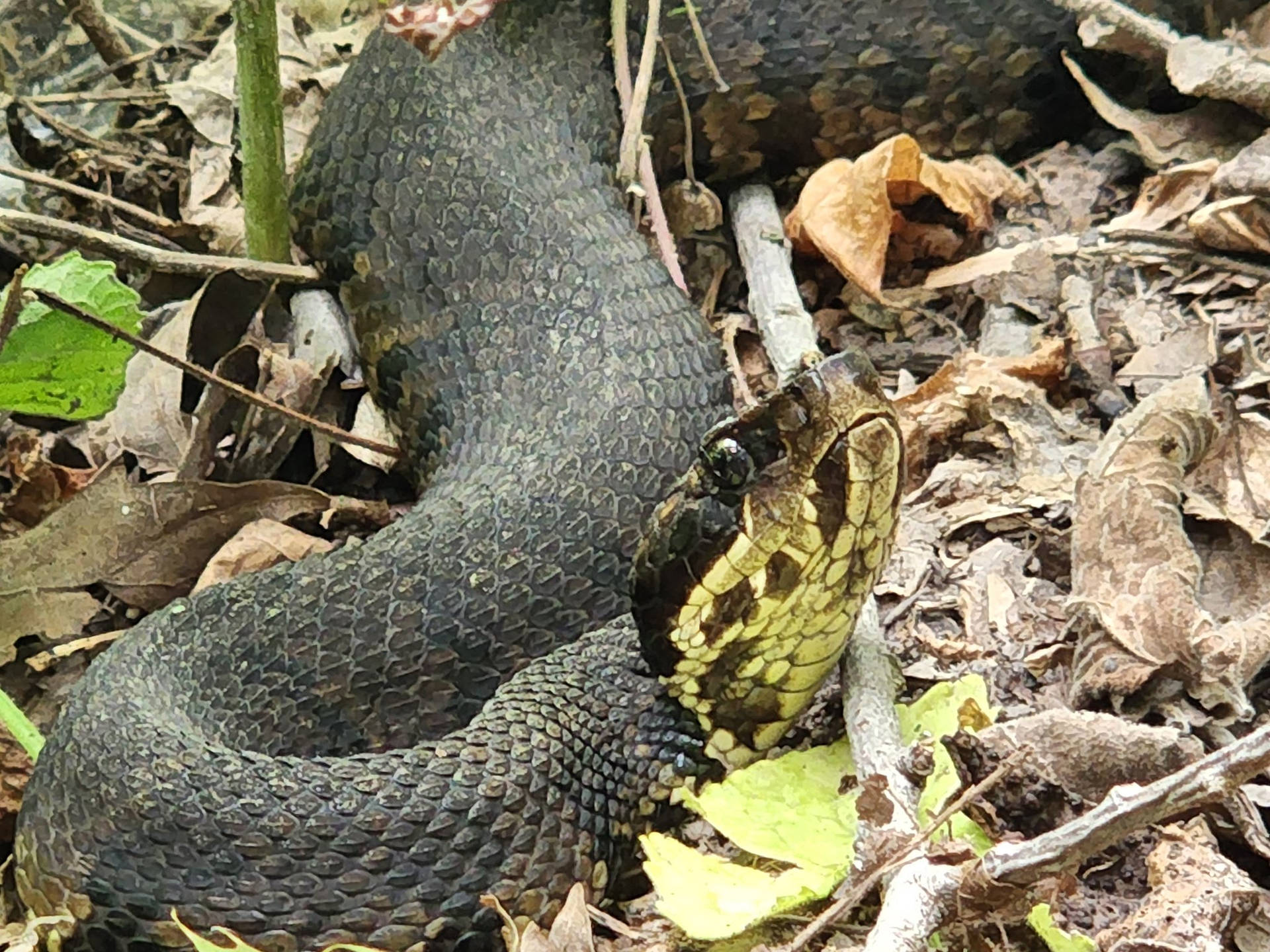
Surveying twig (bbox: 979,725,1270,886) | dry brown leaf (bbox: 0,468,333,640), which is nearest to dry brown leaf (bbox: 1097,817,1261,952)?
twig (bbox: 979,725,1270,886)

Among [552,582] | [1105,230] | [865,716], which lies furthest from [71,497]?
[1105,230]

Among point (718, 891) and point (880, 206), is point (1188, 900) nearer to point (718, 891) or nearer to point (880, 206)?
point (718, 891)

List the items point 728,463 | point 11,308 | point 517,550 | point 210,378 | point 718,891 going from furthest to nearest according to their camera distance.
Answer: point 210,378 < point 517,550 < point 11,308 < point 728,463 < point 718,891

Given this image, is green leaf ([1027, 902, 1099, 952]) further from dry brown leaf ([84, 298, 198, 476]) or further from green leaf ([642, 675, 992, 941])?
dry brown leaf ([84, 298, 198, 476])

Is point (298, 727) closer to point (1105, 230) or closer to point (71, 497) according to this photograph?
point (71, 497)

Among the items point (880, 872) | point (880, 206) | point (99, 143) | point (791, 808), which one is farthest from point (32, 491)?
point (880, 872)

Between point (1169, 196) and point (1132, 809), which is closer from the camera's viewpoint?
point (1132, 809)
